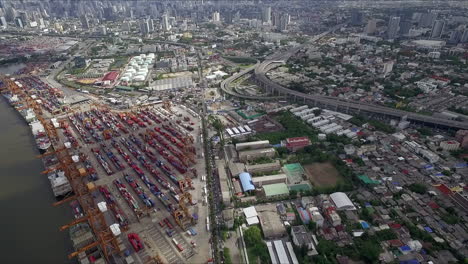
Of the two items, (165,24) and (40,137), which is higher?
(165,24)

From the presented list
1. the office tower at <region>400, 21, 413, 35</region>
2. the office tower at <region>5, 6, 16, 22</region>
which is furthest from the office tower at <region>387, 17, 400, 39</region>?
the office tower at <region>5, 6, 16, 22</region>

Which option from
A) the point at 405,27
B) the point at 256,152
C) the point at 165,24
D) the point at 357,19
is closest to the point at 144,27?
the point at 165,24

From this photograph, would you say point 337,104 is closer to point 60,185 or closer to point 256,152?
point 256,152

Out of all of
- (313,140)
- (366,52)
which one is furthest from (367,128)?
(366,52)

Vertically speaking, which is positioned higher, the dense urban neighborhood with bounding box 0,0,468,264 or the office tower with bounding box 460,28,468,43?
the office tower with bounding box 460,28,468,43

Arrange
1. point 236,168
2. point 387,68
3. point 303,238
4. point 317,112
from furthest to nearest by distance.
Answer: point 387,68 → point 317,112 → point 236,168 → point 303,238

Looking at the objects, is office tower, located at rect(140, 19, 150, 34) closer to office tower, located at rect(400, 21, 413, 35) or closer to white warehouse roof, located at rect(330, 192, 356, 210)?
office tower, located at rect(400, 21, 413, 35)

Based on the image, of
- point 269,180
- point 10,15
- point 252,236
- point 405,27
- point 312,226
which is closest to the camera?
point 252,236
